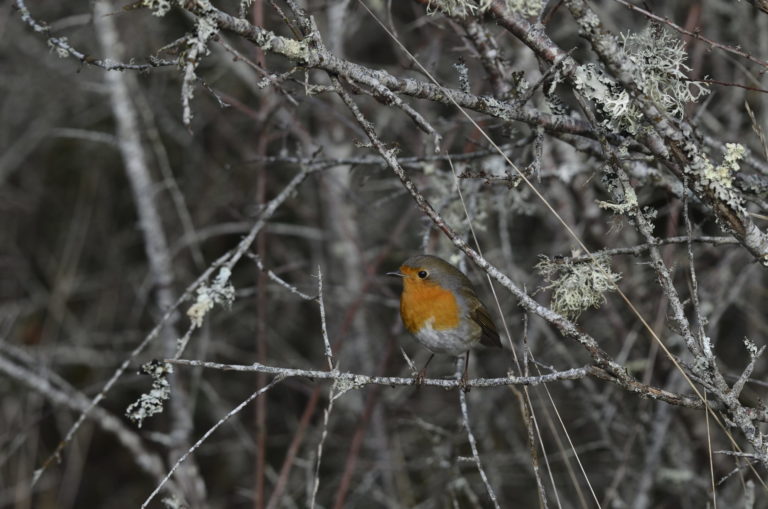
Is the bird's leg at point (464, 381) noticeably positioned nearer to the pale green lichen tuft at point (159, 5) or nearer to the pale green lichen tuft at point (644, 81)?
the pale green lichen tuft at point (644, 81)

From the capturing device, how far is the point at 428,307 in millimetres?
3736

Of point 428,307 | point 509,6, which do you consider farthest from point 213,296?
point 428,307

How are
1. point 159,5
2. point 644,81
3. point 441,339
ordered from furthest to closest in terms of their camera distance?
point 441,339 < point 644,81 < point 159,5

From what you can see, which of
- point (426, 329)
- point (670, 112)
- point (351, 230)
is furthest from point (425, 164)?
point (351, 230)

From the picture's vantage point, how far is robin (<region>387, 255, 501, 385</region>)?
3.69m

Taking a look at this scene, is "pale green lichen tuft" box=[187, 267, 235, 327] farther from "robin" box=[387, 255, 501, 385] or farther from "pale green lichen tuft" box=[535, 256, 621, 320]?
"robin" box=[387, 255, 501, 385]

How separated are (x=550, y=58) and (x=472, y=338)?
5.88 ft

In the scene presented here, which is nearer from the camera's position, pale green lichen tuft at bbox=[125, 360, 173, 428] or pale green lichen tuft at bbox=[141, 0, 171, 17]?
pale green lichen tuft at bbox=[141, 0, 171, 17]

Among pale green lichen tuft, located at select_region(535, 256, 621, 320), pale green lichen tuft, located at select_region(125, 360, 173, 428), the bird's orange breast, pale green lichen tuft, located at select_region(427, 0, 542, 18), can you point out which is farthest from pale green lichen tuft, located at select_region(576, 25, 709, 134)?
the bird's orange breast

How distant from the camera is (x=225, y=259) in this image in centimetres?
275

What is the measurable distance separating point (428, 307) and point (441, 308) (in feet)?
0.21

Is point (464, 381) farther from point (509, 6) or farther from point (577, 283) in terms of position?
point (509, 6)

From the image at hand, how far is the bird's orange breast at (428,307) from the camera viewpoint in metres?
3.71

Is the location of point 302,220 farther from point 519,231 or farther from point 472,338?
point 472,338
